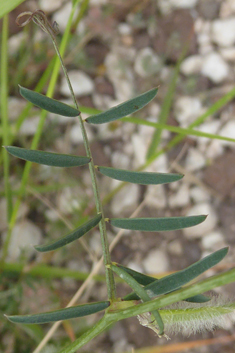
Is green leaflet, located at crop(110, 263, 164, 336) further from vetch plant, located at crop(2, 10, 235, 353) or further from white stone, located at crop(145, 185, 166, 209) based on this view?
white stone, located at crop(145, 185, 166, 209)

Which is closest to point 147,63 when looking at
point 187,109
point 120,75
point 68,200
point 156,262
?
point 120,75

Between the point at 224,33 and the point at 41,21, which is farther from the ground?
the point at 224,33

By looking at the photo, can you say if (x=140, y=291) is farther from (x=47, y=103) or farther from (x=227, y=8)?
(x=227, y=8)

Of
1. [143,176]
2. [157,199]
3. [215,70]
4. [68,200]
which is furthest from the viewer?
[215,70]

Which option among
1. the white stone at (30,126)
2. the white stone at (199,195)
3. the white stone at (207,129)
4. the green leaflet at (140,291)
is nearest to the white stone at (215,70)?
the white stone at (207,129)

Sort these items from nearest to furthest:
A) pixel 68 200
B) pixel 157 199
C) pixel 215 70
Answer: pixel 68 200
pixel 157 199
pixel 215 70

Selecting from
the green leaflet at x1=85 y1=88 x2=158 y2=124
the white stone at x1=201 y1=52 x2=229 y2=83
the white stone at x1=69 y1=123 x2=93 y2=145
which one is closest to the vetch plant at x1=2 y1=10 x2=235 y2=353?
the green leaflet at x1=85 y1=88 x2=158 y2=124

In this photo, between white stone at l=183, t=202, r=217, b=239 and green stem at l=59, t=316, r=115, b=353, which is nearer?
green stem at l=59, t=316, r=115, b=353
